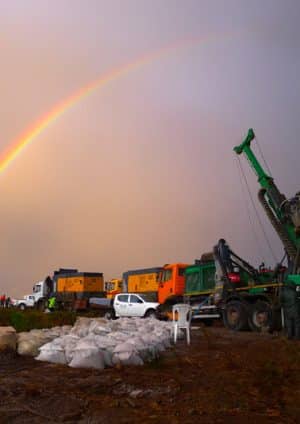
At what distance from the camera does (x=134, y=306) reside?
2650 centimetres

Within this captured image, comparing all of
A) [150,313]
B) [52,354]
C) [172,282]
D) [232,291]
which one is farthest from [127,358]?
[150,313]

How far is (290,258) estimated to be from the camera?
57.6 ft

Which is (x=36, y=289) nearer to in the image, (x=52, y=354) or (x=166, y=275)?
(x=166, y=275)

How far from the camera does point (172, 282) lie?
25188 millimetres

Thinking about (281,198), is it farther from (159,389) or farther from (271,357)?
(159,389)

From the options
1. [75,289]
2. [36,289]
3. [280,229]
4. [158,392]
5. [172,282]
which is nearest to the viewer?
[158,392]

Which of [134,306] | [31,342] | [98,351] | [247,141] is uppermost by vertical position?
[247,141]

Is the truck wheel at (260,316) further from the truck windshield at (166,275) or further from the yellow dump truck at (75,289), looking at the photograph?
the yellow dump truck at (75,289)

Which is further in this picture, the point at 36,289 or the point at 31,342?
the point at 36,289

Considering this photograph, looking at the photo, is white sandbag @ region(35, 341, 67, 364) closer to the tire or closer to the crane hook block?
the crane hook block

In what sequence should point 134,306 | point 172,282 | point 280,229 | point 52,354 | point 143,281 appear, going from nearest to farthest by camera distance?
point 52,354, point 280,229, point 172,282, point 134,306, point 143,281

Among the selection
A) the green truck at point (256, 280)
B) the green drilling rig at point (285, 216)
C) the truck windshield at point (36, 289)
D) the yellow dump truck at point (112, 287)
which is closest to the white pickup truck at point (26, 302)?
the truck windshield at point (36, 289)

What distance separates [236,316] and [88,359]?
1153cm

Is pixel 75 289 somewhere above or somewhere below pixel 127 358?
above
